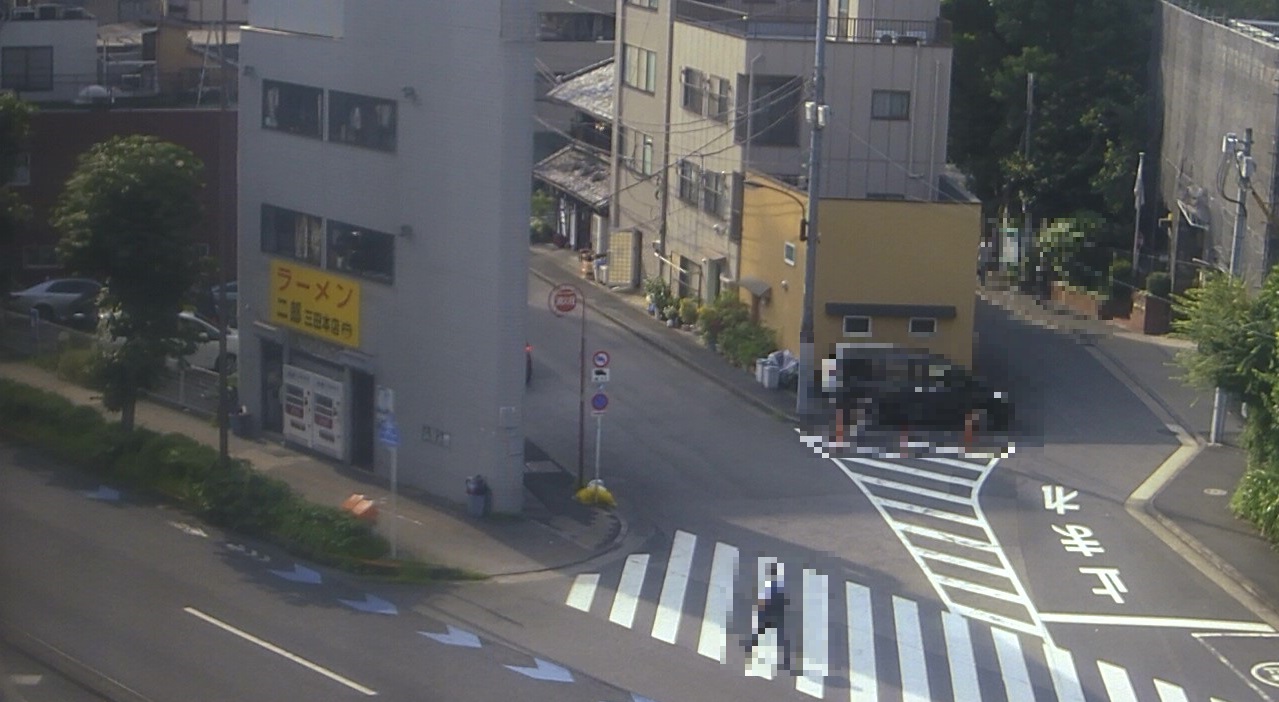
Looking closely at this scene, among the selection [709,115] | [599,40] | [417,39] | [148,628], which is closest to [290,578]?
[148,628]

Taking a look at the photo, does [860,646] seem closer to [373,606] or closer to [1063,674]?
[1063,674]

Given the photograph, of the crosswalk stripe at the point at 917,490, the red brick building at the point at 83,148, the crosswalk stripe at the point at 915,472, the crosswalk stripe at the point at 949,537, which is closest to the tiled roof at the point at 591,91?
the red brick building at the point at 83,148

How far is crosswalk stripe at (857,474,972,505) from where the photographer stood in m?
24.2

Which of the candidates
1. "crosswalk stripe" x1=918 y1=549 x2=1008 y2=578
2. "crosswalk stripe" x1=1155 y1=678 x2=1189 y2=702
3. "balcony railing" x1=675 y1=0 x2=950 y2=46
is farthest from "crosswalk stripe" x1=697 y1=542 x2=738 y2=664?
"balcony railing" x1=675 y1=0 x2=950 y2=46

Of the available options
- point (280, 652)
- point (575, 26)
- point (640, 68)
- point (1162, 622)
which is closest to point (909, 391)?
point (1162, 622)

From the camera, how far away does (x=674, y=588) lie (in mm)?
20109

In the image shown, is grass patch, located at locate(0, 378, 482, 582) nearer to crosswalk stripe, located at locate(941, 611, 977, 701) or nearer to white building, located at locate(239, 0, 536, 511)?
white building, located at locate(239, 0, 536, 511)

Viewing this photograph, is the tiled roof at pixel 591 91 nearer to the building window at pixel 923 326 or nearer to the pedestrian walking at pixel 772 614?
the building window at pixel 923 326

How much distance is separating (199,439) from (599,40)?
30782 mm

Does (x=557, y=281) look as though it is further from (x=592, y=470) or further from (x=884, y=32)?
(x=592, y=470)

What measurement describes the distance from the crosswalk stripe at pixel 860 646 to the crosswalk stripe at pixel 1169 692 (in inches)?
114

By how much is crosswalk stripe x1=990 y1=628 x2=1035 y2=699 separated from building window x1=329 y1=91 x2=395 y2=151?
1076cm

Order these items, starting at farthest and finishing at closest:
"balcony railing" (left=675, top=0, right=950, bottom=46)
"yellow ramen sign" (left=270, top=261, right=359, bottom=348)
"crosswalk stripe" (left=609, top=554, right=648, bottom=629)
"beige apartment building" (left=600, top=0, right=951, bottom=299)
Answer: "balcony railing" (left=675, top=0, right=950, bottom=46) → "beige apartment building" (left=600, top=0, right=951, bottom=299) → "yellow ramen sign" (left=270, top=261, right=359, bottom=348) → "crosswalk stripe" (left=609, top=554, right=648, bottom=629)

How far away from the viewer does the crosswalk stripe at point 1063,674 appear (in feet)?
55.9
